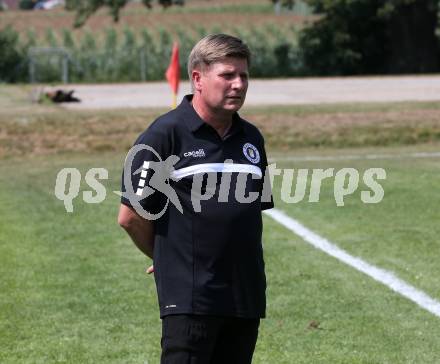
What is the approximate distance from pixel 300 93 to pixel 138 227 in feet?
85.8

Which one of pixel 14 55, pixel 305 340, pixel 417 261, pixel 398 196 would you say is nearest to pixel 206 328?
pixel 305 340

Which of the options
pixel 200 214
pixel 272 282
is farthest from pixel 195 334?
pixel 272 282

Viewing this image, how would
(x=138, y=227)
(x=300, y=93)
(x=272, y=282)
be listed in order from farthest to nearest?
1. (x=300, y=93)
2. (x=272, y=282)
3. (x=138, y=227)

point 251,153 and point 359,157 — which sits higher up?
point 251,153

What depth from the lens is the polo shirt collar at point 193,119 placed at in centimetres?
470

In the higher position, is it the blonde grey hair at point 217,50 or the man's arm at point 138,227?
the blonde grey hair at point 217,50

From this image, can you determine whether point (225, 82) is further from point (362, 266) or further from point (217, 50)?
point (362, 266)

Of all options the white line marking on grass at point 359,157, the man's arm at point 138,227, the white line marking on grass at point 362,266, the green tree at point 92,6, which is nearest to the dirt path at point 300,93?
the white line marking on grass at point 359,157

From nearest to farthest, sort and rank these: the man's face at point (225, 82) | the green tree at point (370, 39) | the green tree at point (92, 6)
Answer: the man's face at point (225, 82), the green tree at point (92, 6), the green tree at point (370, 39)

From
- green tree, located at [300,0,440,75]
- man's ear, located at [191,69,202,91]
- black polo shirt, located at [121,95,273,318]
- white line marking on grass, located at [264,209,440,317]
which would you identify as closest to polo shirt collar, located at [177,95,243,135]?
black polo shirt, located at [121,95,273,318]

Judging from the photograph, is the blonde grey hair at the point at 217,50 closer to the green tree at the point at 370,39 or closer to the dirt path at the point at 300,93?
the dirt path at the point at 300,93

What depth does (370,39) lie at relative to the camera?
4694 centimetres

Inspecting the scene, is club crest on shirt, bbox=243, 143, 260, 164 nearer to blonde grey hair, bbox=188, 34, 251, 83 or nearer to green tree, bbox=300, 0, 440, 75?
blonde grey hair, bbox=188, 34, 251, 83

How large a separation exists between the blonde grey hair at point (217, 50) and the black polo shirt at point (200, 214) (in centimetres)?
23
